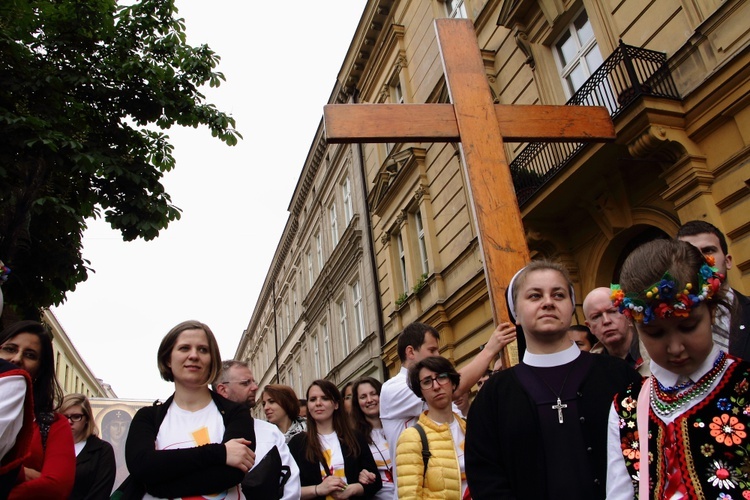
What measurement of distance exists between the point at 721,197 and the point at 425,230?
8.14 m

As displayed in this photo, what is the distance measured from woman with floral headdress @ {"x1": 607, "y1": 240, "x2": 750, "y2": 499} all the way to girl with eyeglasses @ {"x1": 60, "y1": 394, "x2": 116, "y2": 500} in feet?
11.3

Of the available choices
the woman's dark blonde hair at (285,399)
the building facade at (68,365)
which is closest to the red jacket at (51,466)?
the woman's dark blonde hair at (285,399)

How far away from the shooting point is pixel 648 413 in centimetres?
180

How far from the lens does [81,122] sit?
864 centimetres

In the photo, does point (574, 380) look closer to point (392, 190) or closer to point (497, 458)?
point (497, 458)

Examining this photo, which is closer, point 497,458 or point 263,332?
point 497,458

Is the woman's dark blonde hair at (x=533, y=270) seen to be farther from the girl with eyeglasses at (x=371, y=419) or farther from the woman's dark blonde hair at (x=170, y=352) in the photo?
Result: the girl with eyeglasses at (x=371, y=419)

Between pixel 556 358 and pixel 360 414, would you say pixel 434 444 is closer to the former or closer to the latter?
pixel 556 358

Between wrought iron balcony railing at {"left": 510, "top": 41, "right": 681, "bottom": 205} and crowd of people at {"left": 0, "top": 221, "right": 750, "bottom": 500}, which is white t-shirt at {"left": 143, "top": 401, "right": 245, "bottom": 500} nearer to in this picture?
crowd of people at {"left": 0, "top": 221, "right": 750, "bottom": 500}

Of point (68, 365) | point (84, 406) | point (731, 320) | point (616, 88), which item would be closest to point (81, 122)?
point (84, 406)

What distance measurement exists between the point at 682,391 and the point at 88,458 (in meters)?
3.99

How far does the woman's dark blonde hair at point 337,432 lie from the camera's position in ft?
14.9

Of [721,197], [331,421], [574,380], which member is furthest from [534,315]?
[721,197]

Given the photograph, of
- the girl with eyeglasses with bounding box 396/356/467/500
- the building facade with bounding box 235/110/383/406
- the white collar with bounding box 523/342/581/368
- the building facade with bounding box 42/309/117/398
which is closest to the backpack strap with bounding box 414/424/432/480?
the girl with eyeglasses with bounding box 396/356/467/500
